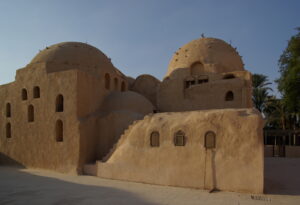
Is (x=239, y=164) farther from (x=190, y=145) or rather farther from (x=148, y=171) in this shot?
(x=148, y=171)

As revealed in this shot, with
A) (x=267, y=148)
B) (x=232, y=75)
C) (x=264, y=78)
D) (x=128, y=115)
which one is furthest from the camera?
(x=264, y=78)

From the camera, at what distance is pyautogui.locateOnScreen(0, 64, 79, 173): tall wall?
13164 millimetres

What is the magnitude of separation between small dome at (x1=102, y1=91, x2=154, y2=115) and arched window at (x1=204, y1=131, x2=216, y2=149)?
6.71 m

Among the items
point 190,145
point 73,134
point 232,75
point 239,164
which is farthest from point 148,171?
point 232,75

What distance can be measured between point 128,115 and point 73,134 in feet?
10.1

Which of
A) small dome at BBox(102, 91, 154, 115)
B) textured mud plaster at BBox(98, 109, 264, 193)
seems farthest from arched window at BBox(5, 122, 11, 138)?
textured mud plaster at BBox(98, 109, 264, 193)

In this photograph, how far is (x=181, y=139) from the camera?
33.2ft

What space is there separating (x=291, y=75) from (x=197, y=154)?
1181 centimetres

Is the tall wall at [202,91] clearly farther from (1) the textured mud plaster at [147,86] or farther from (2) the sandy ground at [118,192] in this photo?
(2) the sandy ground at [118,192]

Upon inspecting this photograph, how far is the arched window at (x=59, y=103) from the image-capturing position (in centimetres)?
1410

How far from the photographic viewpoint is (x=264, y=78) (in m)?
Result: 25.6

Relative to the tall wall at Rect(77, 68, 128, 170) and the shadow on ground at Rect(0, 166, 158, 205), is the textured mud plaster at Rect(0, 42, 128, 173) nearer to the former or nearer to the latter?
the tall wall at Rect(77, 68, 128, 170)

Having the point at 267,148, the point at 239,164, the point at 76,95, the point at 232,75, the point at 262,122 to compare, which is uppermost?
the point at 232,75

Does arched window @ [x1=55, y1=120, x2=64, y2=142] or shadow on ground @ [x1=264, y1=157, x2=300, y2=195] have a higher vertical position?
arched window @ [x1=55, y1=120, x2=64, y2=142]
